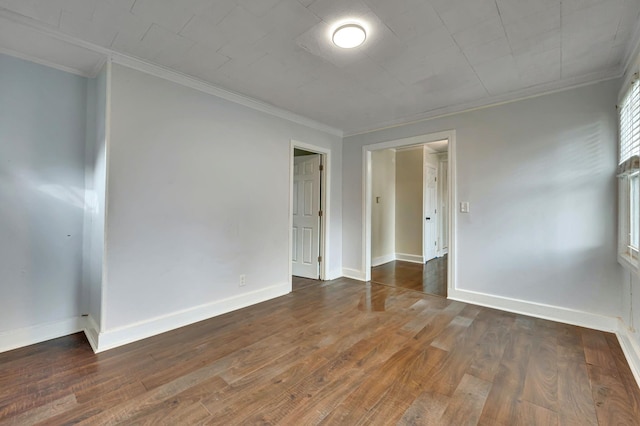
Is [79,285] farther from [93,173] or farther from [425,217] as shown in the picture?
[425,217]

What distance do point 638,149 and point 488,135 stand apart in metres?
1.41

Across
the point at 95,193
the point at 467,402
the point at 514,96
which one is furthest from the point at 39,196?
the point at 514,96

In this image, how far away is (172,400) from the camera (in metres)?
1.69

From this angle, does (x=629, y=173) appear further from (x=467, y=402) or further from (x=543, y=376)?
(x=467, y=402)

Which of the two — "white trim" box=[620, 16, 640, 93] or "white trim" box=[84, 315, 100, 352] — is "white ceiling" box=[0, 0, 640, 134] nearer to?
"white trim" box=[620, 16, 640, 93]

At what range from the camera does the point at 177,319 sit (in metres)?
2.71

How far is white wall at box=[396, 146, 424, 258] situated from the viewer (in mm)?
5957

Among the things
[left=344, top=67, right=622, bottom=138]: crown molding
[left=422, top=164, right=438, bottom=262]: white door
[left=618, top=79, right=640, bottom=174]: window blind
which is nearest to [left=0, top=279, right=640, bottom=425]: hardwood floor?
[left=618, top=79, right=640, bottom=174]: window blind

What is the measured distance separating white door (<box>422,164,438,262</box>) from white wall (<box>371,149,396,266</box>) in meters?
0.67

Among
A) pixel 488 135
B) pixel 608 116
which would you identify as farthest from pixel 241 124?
pixel 608 116

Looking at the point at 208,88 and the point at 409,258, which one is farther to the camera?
the point at 409,258

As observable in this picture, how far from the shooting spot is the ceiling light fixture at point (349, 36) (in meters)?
1.96

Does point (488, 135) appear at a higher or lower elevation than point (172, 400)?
higher

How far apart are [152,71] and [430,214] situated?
5.46 meters
